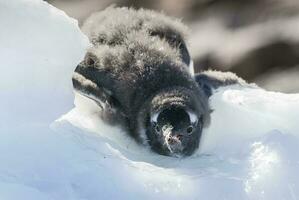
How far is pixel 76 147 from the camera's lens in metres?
2.75

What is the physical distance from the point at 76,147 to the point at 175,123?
1153 mm

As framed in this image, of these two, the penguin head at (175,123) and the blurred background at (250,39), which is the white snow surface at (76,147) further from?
the blurred background at (250,39)

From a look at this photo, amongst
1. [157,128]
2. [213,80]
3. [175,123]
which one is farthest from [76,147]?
[213,80]

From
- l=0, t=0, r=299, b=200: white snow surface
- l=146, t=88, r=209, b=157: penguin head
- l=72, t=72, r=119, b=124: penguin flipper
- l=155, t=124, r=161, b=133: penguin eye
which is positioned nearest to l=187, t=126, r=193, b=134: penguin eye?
l=146, t=88, r=209, b=157: penguin head

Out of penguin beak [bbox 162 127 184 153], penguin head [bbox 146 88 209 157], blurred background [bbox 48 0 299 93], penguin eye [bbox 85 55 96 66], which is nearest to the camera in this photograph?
penguin beak [bbox 162 127 184 153]

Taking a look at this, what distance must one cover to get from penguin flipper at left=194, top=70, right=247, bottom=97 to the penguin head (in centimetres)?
39

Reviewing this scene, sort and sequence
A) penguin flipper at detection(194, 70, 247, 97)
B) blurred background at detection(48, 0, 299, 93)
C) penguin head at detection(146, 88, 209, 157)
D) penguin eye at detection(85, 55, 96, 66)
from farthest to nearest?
blurred background at detection(48, 0, 299, 93)
penguin flipper at detection(194, 70, 247, 97)
penguin eye at detection(85, 55, 96, 66)
penguin head at detection(146, 88, 209, 157)

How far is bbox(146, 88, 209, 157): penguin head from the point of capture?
12.3ft

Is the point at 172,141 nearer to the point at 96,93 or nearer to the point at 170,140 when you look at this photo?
the point at 170,140

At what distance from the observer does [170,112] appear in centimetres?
389

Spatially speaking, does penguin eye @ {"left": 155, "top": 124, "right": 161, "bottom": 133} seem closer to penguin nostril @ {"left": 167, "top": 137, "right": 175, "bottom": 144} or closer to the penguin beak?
the penguin beak

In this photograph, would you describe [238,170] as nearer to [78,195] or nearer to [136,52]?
[78,195]

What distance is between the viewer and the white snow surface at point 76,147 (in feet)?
8.41

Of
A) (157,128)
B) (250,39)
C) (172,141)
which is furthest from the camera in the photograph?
(250,39)
